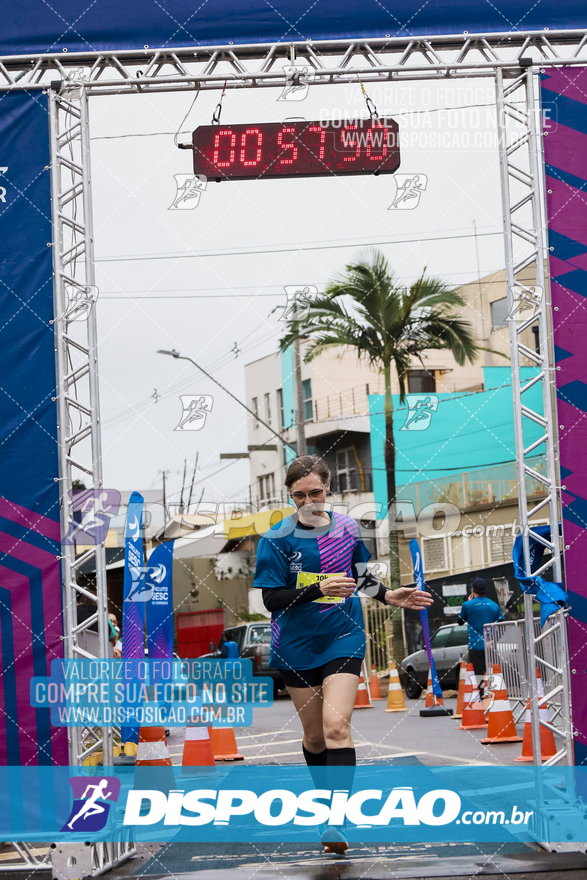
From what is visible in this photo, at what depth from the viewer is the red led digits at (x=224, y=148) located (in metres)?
5.92

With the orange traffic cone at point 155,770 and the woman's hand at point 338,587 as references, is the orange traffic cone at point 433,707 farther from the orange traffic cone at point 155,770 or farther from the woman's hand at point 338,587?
the woman's hand at point 338,587

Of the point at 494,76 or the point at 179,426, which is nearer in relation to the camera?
the point at 494,76

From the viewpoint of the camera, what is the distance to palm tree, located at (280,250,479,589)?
68.3 ft

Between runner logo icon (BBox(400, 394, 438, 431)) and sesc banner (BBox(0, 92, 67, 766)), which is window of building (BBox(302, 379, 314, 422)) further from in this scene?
sesc banner (BBox(0, 92, 67, 766))

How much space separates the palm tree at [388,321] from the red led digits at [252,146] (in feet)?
48.7

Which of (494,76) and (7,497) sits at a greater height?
(494,76)

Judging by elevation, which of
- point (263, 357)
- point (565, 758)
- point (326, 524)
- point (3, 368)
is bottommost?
point (565, 758)

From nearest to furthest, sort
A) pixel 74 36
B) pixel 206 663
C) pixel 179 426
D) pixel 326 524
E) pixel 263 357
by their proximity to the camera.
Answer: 1. pixel 326 524
2. pixel 74 36
3. pixel 179 426
4. pixel 206 663
5. pixel 263 357

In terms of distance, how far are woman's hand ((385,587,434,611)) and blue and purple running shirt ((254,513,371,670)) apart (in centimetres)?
21

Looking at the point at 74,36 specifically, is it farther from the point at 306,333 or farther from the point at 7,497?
the point at 306,333

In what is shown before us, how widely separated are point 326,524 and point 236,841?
2.02 m

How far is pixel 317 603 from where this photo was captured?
4.75 metres

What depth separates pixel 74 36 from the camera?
574 centimetres

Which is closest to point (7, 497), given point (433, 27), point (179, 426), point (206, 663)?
point (179, 426)
